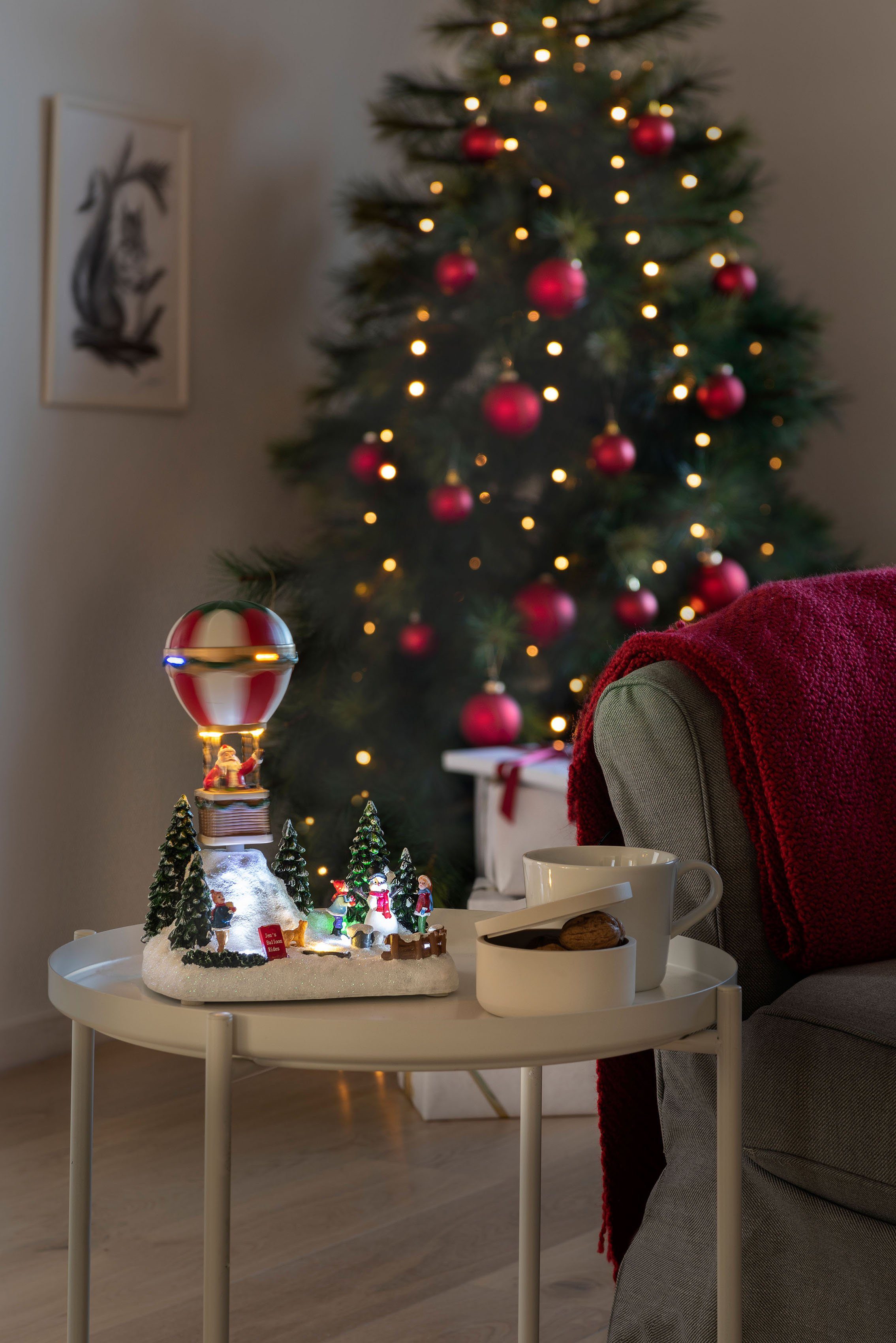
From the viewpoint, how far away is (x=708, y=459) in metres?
2.11

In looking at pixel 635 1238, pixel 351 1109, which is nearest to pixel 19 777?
pixel 351 1109

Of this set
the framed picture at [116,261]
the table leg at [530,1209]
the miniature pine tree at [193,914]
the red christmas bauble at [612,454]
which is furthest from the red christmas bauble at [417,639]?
the miniature pine tree at [193,914]

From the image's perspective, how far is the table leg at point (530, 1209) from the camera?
1102mm

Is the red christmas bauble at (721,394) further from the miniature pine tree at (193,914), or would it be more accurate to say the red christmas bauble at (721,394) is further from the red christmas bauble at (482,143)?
the miniature pine tree at (193,914)

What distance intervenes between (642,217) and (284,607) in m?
0.85

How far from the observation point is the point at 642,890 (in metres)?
0.83

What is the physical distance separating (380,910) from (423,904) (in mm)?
29

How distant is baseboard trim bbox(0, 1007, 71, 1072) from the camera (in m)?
2.10

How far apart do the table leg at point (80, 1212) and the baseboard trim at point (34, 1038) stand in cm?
124

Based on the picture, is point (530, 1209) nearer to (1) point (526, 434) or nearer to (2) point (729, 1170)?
(2) point (729, 1170)

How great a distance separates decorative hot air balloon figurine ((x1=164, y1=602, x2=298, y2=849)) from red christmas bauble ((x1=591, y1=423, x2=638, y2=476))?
1180 millimetres

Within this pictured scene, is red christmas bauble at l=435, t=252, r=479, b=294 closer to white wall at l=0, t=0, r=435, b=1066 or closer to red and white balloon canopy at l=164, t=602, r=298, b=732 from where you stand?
white wall at l=0, t=0, r=435, b=1066

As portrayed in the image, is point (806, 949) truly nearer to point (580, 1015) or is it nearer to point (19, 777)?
point (580, 1015)

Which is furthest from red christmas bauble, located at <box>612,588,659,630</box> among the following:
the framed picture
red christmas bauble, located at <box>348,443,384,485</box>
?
the framed picture
